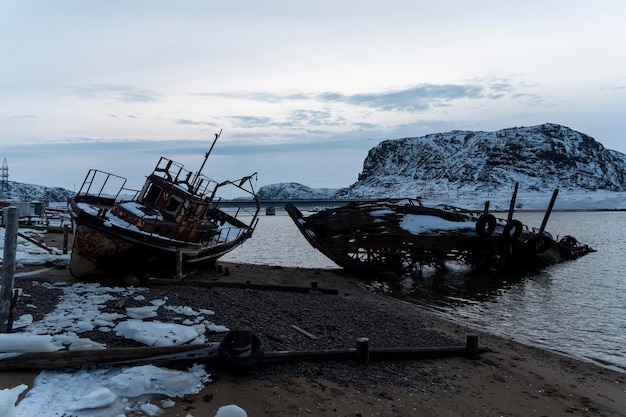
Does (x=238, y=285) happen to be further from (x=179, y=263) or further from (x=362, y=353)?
(x=362, y=353)

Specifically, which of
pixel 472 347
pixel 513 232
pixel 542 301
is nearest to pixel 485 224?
pixel 513 232

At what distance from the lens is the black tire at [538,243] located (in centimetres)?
3259

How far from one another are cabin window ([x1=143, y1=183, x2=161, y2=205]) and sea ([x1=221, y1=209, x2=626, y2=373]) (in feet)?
37.1

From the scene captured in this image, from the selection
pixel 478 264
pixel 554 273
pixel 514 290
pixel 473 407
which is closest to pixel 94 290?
pixel 473 407

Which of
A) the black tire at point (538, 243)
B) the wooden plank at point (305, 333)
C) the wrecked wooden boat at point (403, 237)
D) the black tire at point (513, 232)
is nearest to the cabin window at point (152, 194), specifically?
the wrecked wooden boat at point (403, 237)

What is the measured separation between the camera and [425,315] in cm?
1667

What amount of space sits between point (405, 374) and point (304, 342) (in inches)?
85.3

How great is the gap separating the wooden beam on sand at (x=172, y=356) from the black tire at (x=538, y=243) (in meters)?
26.1

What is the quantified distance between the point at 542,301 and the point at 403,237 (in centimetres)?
772

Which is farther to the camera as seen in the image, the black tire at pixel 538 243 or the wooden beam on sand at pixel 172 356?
the black tire at pixel 538 243

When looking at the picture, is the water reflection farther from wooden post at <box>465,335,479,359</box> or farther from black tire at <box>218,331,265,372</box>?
black tire at <box>218,331,265,372</box>

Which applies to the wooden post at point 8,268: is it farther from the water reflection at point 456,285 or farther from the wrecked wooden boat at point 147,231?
the water reflection at point 456,285

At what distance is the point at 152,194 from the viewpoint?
62.6ft

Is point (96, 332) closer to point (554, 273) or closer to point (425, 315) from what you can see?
point (425, 315)
